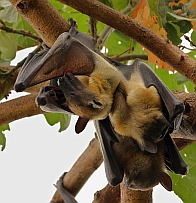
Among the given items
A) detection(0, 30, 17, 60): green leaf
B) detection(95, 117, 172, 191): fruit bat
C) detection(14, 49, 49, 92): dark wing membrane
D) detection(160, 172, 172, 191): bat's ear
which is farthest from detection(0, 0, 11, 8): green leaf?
detection(160, 172, 172, 191): bat's ear

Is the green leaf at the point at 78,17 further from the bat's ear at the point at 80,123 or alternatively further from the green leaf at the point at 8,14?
the bat's ear at the point at 80,123

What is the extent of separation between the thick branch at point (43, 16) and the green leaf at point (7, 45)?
12.5 inches

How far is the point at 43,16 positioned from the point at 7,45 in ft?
1.20

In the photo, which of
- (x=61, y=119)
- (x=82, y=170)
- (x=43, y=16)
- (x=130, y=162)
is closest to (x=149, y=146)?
(x=130, y=162)

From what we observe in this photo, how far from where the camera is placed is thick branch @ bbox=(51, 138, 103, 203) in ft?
5.00

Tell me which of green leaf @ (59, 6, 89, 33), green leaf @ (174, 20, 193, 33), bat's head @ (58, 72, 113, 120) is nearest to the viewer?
bat's head @ (58, 72, 113, 120)

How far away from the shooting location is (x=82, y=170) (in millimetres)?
1556

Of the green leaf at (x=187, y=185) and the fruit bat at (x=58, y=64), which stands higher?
the fruit bat at (x=58, y=64)

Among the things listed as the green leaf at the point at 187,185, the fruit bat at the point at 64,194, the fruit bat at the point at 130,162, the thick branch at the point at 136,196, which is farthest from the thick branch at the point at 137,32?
the fruit bat at the point at 64,194

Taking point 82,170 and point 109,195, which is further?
point 82,170

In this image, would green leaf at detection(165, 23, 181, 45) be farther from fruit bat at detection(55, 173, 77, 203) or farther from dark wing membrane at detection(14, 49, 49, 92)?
fruit bat at detection(55, 173, 77, 203)

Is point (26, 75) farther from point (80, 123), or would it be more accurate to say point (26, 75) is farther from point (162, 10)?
point (162, 10)

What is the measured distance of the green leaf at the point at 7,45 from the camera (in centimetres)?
123

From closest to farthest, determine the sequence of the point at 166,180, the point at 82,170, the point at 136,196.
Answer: the point at 166,180 → the point at 136,196 → the point at 82,170
